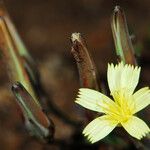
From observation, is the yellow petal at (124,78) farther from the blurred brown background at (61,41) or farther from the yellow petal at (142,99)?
the blurred brown background at (61,41)

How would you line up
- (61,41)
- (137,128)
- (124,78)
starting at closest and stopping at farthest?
(137,128)
(124,78)
(61,41)

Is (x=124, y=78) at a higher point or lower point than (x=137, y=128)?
higher

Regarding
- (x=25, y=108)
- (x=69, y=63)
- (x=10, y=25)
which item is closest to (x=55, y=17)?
(x=69, y=63)

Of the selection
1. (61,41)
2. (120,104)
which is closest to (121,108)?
(120,104)

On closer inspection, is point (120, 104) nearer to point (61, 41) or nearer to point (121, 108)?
point (121, 108)

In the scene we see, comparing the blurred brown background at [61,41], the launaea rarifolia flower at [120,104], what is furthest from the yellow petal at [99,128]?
the blurred brown background at [61,41]

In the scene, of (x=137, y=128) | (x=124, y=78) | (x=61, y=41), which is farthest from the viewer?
(x=61, y=41)
